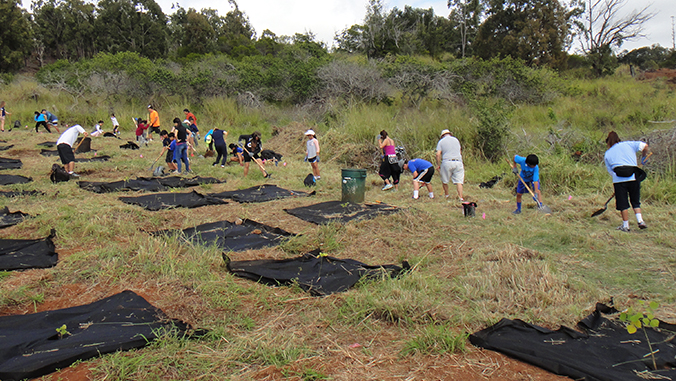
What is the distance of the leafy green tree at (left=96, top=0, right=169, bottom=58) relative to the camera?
1804 inches

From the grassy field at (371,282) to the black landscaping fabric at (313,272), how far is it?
0.49 feet

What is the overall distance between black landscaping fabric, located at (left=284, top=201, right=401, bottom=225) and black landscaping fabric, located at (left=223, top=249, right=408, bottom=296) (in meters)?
1.93

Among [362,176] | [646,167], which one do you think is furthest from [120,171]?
[646,167]

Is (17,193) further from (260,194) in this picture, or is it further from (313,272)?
(313,272)

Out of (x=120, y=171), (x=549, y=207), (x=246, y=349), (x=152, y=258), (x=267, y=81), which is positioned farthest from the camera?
(x=267, y=81)

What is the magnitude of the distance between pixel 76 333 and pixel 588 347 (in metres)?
3.93

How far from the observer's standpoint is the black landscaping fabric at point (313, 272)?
15.6 feet

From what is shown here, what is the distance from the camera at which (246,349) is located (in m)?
3.40

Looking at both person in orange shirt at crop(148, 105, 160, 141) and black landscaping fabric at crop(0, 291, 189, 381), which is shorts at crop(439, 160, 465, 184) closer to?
black landscaping fabric at crop(0, 291, 189, 381)

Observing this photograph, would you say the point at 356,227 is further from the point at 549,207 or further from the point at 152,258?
the point at 549,207

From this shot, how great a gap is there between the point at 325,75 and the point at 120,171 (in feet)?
44.1

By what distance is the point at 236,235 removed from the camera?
22.4 ft

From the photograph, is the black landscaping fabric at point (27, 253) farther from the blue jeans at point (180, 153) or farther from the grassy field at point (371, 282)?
the blue jeans at point (180, 153)

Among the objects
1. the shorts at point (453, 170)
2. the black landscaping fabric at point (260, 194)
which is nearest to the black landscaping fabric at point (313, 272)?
the black landscaping fabric at point (260, 194)
